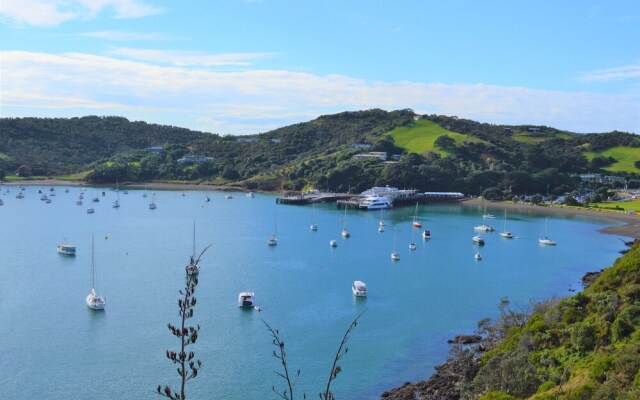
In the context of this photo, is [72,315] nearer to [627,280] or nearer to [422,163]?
[627,280]

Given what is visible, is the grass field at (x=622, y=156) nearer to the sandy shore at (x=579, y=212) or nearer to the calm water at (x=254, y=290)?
the sandy shore at (x=579, y=212)

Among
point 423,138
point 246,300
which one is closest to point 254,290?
point 246,300

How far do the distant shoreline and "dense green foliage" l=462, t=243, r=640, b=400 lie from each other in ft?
216

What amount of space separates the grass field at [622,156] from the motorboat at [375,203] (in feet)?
248

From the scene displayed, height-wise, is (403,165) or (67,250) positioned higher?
(403,165)

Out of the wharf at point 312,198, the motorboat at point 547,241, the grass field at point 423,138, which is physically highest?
the grass field at point 423,138

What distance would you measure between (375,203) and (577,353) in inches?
4100

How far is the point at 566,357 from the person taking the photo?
30344 millimetres

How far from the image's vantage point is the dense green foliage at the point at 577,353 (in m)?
23.5

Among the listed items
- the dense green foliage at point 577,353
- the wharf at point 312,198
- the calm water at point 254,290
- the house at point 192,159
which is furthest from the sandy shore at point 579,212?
the house at point 192,159

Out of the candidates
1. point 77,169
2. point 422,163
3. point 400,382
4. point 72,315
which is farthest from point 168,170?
point 400,382

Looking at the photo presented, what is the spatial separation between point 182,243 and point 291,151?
119625 millimetres

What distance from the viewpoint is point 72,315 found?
1864 inches

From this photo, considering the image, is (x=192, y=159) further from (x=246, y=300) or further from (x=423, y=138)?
(x=246, y=300)
